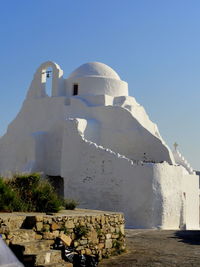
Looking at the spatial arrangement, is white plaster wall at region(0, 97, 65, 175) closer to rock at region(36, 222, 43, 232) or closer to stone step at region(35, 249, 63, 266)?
rock at region(36, 222, 43, 232)

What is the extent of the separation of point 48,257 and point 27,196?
2880 millimetres

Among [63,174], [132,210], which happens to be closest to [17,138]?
[63,174]

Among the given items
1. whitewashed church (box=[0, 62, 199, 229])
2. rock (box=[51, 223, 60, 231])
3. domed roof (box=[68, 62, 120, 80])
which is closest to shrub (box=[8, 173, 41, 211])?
rock (box=[51, 223, 60, 231])

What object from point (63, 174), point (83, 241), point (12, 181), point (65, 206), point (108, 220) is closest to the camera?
point (83, 241)

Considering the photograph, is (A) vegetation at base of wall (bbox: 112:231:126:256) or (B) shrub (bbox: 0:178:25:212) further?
(A) vegetation at base of wall (bbox: 112:231:126:256)

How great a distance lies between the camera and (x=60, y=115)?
2119cm

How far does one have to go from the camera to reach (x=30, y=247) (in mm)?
6105

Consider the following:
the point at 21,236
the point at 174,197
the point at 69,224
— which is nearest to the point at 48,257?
the point at 21,236

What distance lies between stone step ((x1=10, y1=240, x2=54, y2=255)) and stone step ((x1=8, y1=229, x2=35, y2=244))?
82mm

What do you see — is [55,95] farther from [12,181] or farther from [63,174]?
[12,181]

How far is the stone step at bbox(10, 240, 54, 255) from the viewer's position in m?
5.98

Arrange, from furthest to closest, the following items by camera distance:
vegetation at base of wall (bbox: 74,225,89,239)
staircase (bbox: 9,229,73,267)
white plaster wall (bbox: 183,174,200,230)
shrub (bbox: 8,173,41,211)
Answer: white plaster wall (bbox: 183,174,200,230) < shrub (bbox: 8,173,41,211) < vegetation at base of wall (bbox: 74,225,89,239) < staircase (bbox: 9,229,73,267)

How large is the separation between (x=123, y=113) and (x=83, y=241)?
A: 13.2 meters

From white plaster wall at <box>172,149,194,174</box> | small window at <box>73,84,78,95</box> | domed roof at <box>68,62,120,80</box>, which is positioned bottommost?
white plaster wall at <box>172,149,194,174</box>
